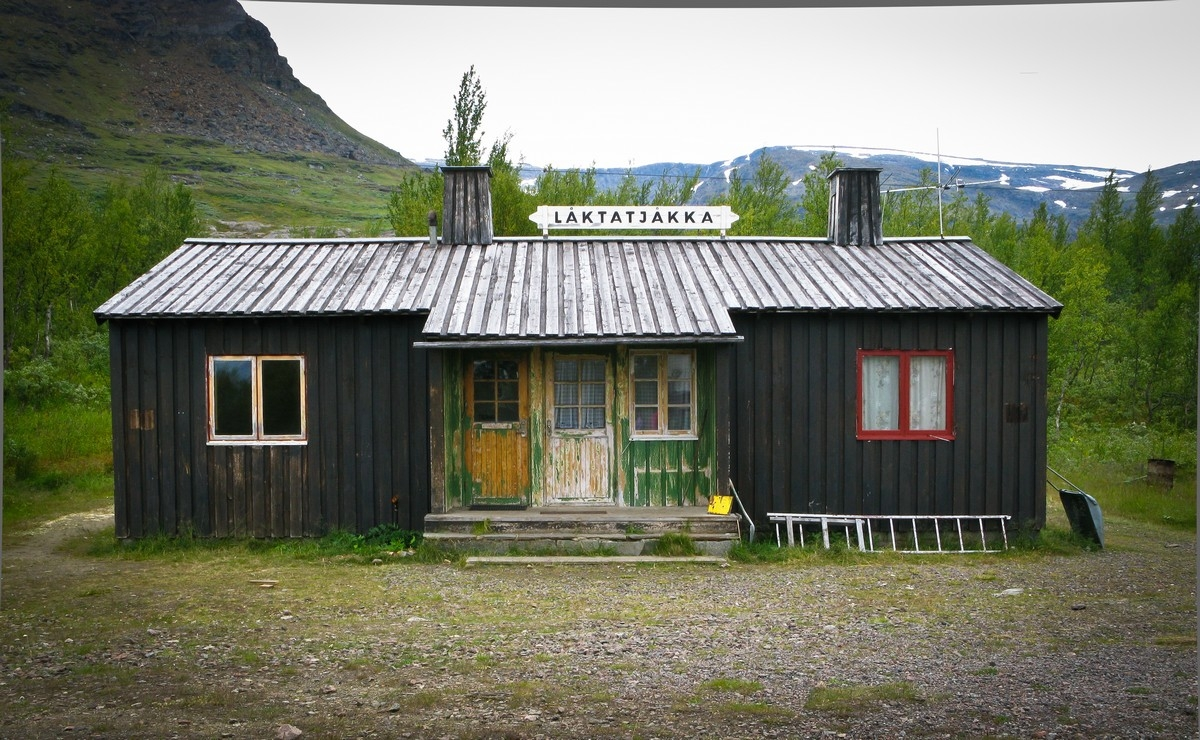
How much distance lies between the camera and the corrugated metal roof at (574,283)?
11.1 meters

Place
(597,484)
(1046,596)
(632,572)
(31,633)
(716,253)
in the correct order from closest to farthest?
(31,633)
(1046,596)
(632,572)
(597,484)
(716,253)

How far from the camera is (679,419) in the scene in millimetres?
11492

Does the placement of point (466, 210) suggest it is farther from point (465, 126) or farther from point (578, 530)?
point (465, 126)

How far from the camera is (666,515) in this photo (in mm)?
10711

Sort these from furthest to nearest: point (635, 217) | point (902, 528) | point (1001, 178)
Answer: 1. point (1001, 178)
2. point (635, 217)
3. point (902, 528)

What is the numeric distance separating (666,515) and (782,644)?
3.70 meters

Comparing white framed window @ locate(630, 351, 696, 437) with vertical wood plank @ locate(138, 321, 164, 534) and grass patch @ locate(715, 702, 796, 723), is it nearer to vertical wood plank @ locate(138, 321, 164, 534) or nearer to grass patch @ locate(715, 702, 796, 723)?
grass patch @ locate(715, 702, 796, 723)

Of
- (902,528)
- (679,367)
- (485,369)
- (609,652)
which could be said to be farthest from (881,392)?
(609,652)

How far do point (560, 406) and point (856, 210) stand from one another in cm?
607

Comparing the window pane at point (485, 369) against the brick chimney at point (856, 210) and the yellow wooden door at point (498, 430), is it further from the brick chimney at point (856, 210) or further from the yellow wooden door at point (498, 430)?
the brick chimney at point (856, 210)

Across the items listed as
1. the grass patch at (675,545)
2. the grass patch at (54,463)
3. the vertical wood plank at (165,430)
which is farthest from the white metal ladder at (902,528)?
the grass patch at (54,463)

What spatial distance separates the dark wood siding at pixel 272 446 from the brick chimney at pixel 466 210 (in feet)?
9.10

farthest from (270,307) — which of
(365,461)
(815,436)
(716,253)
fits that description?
(815,436)

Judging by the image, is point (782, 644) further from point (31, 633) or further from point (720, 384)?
point (31, 633)
